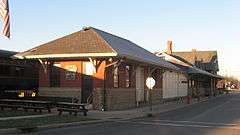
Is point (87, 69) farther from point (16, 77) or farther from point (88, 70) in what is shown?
point (16, 77)

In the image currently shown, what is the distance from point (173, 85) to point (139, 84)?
1757 cm

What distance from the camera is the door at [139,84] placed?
39.5 metres

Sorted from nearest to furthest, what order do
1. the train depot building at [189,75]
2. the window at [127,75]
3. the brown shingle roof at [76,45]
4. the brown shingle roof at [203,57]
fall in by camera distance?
the brown shingle roof at [76,45]
the window at [127,75]
the train depot building at [189,75]
the brown shingle roof at [203,57]

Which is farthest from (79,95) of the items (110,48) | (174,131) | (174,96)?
(174,96)

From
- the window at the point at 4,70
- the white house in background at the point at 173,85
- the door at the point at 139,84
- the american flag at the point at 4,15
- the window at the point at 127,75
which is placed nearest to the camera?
the american flag at the point at 4,15

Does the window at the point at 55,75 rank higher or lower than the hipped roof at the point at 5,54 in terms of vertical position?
lower

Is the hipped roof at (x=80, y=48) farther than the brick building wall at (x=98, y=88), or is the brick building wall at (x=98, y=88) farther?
the brick building wall at (x=98, y=88)

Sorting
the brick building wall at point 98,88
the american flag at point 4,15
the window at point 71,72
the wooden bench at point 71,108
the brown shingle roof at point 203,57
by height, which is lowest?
the wooden bench at point 71,108

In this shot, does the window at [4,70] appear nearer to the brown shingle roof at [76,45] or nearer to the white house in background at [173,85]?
the brown shingle roof at [76,45]

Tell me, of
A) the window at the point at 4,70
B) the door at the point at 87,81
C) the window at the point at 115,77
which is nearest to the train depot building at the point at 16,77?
the window at the point at 4,70

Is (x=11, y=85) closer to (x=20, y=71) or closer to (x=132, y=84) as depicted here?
(x=20, y=71)

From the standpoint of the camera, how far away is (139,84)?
4022 centimetres

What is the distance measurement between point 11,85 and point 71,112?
30.5 feet

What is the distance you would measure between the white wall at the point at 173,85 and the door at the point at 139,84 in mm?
9855
